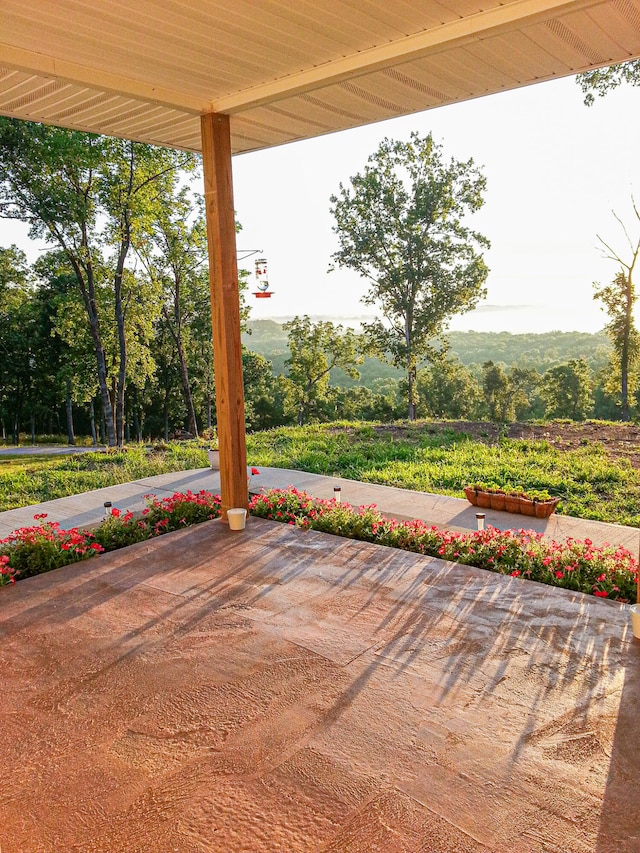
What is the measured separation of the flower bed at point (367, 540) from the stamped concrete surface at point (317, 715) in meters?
0.22

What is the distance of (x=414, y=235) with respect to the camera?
48.9 feet

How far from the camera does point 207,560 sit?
3955mm

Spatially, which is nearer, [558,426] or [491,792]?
[491,792]

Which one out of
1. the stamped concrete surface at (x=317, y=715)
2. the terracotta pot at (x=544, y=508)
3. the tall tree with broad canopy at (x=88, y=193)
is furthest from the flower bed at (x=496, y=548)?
the tall tree with broad canopy at (x=88, y=193)

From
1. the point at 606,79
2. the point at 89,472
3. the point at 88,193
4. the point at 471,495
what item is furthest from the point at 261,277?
the point at 88,193

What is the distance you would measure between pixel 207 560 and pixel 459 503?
2.76m

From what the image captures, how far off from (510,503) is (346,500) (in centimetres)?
148

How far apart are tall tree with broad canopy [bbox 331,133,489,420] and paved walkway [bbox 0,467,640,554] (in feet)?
29.2

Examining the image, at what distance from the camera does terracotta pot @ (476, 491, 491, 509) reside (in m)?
5.69

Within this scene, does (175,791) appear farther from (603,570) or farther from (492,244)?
(492,244)

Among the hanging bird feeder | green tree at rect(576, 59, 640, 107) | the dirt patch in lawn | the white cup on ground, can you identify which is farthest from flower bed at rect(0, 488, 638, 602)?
green tree at rect(576, 59, 640, 107)

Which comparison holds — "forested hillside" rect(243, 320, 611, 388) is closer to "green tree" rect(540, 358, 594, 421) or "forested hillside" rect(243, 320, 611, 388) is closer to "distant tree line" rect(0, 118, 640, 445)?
"distant tree line" rect(0, 118, 640, 445)

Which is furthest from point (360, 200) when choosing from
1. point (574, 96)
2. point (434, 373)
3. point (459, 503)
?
point (459, 503)

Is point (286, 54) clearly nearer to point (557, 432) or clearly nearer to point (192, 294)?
point (557, 432)
